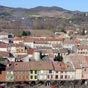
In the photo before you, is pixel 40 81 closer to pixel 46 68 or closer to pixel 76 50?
pixel 46 68

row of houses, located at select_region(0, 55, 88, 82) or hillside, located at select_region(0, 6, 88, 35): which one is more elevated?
row of houses, located at select_region(0, 55, 88, 82)

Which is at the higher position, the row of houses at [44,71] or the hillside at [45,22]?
the row of houses at [44,71]

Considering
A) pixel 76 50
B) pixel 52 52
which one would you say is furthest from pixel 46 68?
pixel 76 50

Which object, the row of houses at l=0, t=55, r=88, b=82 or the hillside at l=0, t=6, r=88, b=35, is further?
the hillside at l=0, t=6, r=88, b=35

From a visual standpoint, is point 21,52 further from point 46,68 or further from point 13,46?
point 46,68

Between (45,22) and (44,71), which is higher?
(44,71)

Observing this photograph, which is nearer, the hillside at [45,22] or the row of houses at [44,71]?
the row of houses at [44,71]

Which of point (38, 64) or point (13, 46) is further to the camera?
point (13, 46)

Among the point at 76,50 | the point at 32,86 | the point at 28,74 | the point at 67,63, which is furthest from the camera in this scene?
the point at 76,50

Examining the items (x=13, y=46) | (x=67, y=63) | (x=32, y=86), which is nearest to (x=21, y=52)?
(x=13, y=46)

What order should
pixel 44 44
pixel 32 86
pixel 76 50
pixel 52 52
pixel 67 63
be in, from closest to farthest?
pixel 32 86
pixel 67 63
pixel 52 52
pixel 76 50
pixel 44 44

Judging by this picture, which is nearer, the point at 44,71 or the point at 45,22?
the point at 44,71
